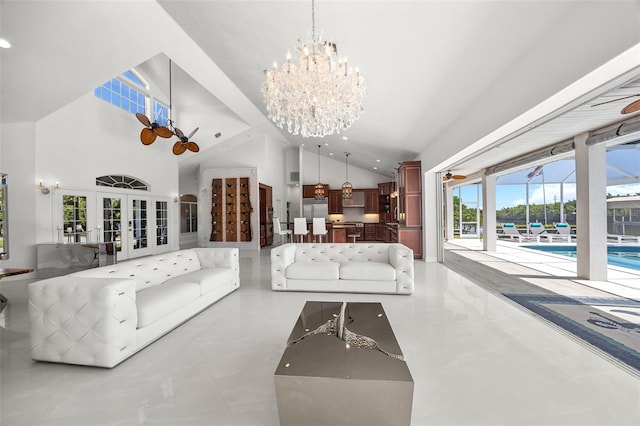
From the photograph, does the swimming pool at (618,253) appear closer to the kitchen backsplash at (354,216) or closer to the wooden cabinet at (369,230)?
the wooden cabinet at (369,230)

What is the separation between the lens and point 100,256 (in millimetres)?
4938

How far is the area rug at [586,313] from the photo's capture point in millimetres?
2295

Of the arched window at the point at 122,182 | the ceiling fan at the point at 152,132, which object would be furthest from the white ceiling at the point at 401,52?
the arched window at the point at 122,182

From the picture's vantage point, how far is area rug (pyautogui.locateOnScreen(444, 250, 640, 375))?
7.53 feet

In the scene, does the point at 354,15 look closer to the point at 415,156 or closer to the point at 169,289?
the point at 169,289

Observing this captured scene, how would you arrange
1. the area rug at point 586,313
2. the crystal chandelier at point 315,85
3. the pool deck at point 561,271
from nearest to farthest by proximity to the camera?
the area rug at point 586,313, the crystal chandelier at point 315,85, the pool deck at point 561,271

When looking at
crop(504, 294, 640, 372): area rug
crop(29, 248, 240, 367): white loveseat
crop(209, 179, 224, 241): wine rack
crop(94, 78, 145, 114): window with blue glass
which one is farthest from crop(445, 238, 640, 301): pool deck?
crop(94, 78, 145, 114): window with blue glass

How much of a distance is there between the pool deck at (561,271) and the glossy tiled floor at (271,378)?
2005mm

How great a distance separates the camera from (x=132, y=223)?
7164 mm

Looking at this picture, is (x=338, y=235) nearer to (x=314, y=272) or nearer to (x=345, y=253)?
(x=345, y=253)

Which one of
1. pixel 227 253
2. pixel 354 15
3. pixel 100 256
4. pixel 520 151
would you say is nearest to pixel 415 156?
pixel 520 151

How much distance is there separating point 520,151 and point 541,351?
527 centimetres

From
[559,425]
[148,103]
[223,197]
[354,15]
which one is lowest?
[559,425]

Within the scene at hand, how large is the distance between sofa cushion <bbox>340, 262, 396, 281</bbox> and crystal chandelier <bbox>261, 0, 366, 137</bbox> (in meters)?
2.08
